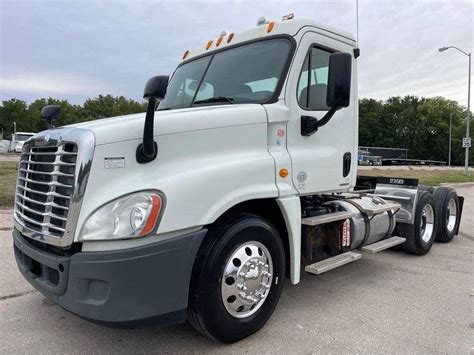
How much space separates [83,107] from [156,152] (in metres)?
71.9

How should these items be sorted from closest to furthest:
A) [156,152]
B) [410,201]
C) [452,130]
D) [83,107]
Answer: [156,152] → [410,201] → [83,107] → [452,130]

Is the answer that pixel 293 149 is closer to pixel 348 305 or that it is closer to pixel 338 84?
pixel 338 84

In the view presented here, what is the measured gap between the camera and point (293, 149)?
Result: 12.2 ft

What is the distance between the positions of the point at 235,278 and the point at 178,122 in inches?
50.1

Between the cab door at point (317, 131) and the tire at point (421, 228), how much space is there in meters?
2.05

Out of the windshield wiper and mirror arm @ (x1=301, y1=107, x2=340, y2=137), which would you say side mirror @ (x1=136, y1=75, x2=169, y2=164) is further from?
mirror arm @ (x1=301, y1=107, x2=340, y2=137)

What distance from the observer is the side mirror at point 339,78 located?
340 centimetres

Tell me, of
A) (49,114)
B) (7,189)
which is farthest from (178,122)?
(7,189)

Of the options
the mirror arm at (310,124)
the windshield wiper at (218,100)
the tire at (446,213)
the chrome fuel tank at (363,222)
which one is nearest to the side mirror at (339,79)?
the mirror arm at (310,124)

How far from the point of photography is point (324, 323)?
3.65 m

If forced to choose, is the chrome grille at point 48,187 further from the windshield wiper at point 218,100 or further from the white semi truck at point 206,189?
the windshield wiper at point 218,100

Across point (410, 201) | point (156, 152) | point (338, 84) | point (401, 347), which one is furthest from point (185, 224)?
point (410, 201)

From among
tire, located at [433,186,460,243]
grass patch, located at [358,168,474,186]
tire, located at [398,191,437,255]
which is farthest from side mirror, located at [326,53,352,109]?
grass patch, located at [358,168,474,186]

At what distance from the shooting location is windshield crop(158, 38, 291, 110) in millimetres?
3705
